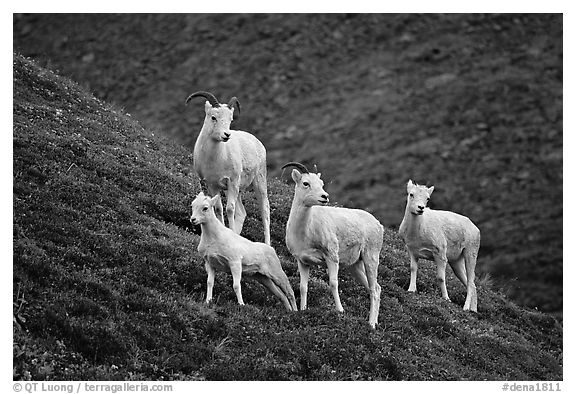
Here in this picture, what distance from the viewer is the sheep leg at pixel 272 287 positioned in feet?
Result: 58.5

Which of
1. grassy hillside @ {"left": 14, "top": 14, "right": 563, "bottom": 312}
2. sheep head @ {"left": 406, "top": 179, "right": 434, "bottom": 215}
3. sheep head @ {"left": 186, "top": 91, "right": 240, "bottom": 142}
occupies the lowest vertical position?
sheep head @ {"left": 406, "top": 179, "right": 434, "bottom": 215}

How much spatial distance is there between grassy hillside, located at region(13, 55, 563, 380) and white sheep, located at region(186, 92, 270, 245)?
1.34m

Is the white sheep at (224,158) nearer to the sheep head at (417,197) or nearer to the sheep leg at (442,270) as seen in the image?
the sheep head at (417,197)

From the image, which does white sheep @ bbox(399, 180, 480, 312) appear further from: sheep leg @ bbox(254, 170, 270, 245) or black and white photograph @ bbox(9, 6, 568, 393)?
sheep leg @ bbox(254, 170, 270, 245)

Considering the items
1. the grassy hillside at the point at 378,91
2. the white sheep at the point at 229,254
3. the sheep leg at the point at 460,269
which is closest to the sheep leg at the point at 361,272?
the white sheep at the point at 229,254

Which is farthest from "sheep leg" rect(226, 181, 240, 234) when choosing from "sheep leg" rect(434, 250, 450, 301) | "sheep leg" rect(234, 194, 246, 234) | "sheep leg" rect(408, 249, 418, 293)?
"sheep leg" rect(434, 250, 450, 301)

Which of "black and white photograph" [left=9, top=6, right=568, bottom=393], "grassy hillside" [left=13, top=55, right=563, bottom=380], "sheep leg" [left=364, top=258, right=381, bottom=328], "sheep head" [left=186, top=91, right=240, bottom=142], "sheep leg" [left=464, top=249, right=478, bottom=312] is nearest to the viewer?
"grassy hillside" [left=13, top=55, right=563, bottom=380]

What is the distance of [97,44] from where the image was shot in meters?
86.4

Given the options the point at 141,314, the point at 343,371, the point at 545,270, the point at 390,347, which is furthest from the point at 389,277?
the point at 545,270

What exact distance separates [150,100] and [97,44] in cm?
1213

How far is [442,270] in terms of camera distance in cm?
2220

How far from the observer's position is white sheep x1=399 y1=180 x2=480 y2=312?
2130 centimetres

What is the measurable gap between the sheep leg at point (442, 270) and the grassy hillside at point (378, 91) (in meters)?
28.7
